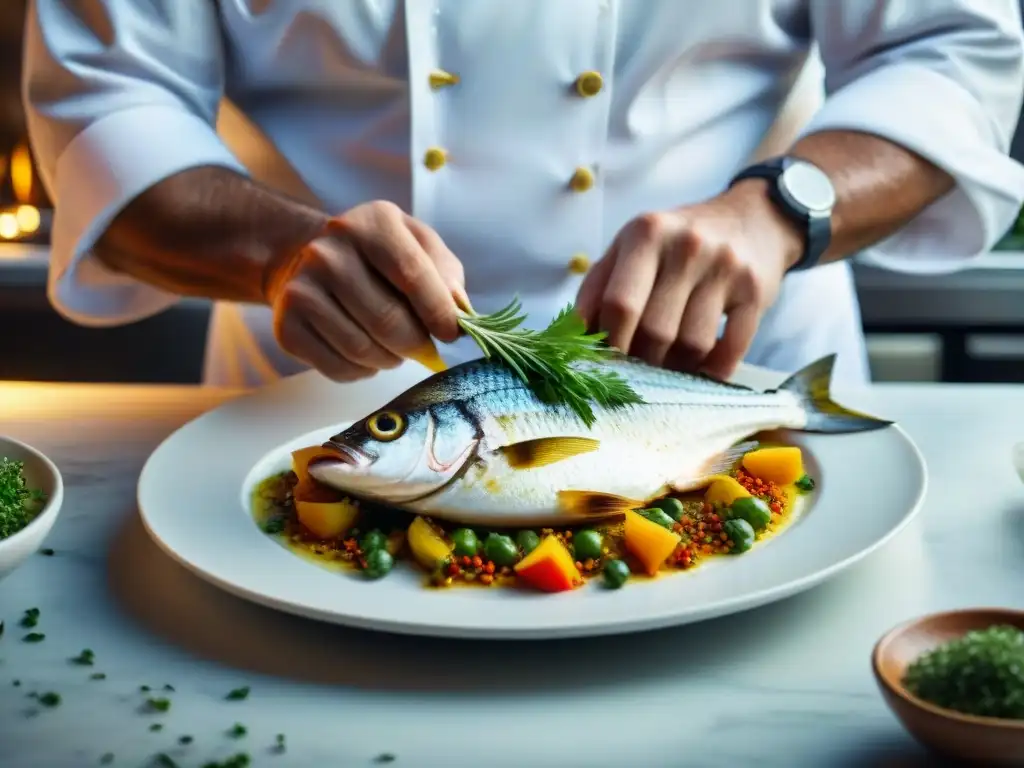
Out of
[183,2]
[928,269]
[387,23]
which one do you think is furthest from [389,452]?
[928,269]

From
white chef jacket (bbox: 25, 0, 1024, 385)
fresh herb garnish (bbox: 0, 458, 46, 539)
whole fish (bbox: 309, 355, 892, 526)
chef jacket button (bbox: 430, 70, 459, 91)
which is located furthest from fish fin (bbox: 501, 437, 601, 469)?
chef jacket button (bbox: 430, 70, 459, 91)

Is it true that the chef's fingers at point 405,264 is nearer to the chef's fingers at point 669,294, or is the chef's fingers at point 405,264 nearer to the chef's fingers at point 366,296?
the chef's fingers at point 366,296

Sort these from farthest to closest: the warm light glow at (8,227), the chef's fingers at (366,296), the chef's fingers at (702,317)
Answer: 1. the warm light glow at (8,227)
2. the chef's fingers at (702,317)
3. the chef's fingers at (366,296)

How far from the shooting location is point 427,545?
1.08 m

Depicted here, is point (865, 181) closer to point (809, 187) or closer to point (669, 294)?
point (809, 187)

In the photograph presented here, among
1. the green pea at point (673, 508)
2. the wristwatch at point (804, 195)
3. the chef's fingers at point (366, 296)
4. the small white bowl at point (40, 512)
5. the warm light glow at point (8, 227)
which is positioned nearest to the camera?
the small white bowl at point (40, 512)

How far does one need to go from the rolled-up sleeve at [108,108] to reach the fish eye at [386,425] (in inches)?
21.1

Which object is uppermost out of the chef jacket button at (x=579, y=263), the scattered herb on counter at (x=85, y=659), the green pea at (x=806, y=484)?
the chef jacket button at (x=579, y=263)

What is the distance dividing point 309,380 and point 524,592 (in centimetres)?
67

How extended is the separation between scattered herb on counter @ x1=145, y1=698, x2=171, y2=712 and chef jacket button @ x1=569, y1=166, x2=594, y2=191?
99 centimetres

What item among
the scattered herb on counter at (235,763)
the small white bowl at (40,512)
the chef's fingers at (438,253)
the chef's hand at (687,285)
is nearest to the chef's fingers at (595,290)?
the chef's hand at (687,285)

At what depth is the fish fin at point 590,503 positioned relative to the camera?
1135 millimetres

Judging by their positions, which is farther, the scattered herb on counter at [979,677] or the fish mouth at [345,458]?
the fish mouth at [345,458]

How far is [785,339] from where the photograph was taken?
189 centimetres
